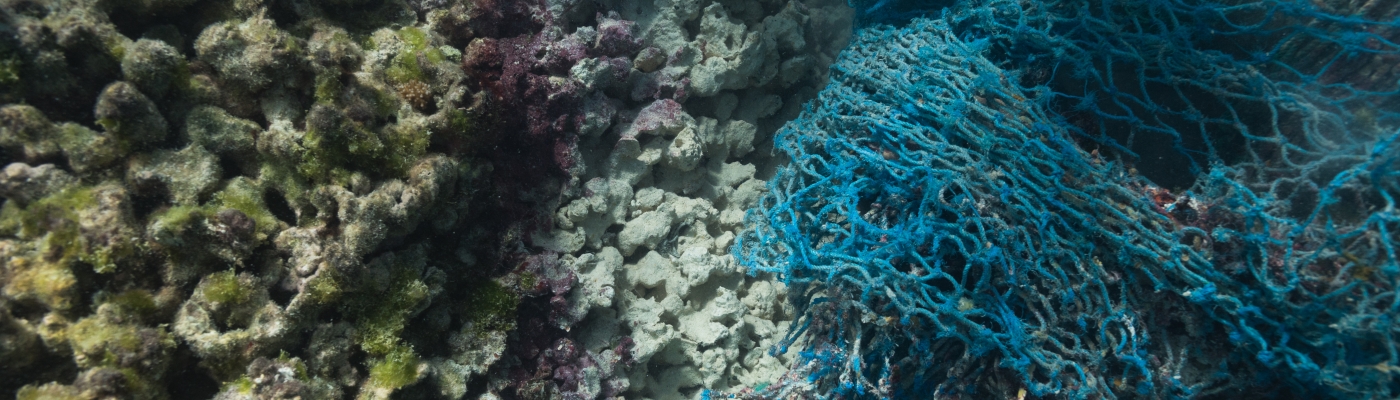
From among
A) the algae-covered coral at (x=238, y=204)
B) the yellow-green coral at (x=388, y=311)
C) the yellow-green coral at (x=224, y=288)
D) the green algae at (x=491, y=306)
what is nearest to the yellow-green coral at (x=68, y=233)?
the algae-covered coral at (x=238, y=204)

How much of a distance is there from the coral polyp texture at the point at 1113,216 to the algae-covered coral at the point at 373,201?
82 cm

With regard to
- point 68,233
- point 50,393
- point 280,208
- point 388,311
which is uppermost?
point 68,233

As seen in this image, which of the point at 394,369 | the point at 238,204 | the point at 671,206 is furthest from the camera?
the point at 671,206

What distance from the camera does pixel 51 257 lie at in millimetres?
2217

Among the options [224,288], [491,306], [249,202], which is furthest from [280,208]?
[491,306]

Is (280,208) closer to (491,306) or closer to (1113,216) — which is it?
(491,306)

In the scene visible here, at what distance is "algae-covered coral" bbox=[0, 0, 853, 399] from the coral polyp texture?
2.70 feet

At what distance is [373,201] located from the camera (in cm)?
271

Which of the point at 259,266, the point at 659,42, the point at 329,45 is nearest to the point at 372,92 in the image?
the point at 329,45

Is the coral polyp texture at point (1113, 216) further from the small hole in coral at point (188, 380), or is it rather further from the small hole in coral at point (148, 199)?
the small hole in coral at point (148, 199)

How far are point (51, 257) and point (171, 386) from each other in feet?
2.21

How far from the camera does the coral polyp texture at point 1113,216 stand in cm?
276

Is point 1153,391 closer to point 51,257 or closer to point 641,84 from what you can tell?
point 641,84

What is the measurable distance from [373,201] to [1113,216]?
3717 millimetres
